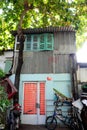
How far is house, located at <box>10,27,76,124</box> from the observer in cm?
1330

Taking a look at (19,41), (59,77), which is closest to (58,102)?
(59,77)

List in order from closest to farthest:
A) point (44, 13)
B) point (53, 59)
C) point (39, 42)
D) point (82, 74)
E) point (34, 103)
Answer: point (34, 103)
point (53, 59)
point (82, 74)
point (39, 42)
point (44, 13)

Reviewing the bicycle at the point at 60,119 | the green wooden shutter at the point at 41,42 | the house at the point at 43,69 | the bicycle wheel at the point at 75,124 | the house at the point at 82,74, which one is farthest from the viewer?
the green wooden shutter at the point at 41,42

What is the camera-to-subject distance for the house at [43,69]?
13305 mm

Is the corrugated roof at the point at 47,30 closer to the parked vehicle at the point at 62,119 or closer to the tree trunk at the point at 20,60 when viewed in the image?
the tree trunk at the point at 20,60

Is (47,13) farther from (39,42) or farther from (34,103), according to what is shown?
(34,103)

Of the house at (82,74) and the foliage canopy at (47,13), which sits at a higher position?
the foliage canopy at (47,13)

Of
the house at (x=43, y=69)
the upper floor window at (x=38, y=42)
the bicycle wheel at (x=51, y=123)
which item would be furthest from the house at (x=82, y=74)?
the bicycle wheel at (x=51, y=123)

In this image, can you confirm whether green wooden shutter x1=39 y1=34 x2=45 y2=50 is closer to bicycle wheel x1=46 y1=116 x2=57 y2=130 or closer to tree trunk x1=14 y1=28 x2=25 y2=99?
tree trunk x1=14 y1=28 x2=25 y2=99

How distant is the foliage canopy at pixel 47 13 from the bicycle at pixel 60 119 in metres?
5.97

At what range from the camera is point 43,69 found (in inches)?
549

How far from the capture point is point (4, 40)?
773 inches

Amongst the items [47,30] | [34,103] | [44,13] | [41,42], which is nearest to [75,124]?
[34,103]

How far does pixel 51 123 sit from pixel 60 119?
0.69 m
